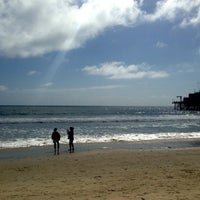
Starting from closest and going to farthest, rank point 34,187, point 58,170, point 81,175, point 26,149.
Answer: point 34,187
point 81,175
point 58,170
point 26,149

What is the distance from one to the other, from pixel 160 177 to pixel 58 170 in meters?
4.06

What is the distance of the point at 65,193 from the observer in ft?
29.9

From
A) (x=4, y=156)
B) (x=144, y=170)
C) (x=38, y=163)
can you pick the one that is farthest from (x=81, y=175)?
(x=4, y=156)

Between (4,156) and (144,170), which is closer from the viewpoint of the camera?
(144,170)

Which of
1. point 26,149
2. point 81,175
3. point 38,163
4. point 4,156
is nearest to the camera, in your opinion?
point 81,175

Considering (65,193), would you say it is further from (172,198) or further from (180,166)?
(180,166)

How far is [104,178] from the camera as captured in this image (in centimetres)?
1114

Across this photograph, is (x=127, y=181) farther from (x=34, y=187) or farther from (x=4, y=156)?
(x=4, y=156)

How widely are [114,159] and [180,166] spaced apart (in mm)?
3371

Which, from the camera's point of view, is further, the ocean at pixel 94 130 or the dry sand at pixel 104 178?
the ocean at pixel 94 130

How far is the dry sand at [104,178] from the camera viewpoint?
8.92 m

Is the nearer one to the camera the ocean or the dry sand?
the dry sand

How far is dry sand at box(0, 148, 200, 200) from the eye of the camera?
8.92 meters

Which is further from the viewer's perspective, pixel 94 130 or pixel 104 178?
pixel 94 130
